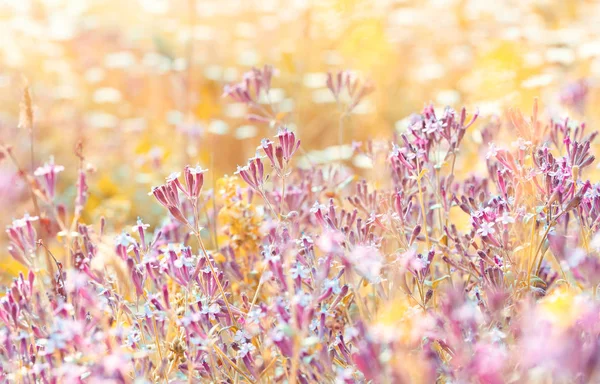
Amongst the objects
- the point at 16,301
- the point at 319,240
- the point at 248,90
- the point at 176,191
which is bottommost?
the point at 16,301

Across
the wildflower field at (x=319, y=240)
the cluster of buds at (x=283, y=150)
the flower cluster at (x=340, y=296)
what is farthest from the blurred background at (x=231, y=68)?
the cluster of buds at (x=283, y=150)

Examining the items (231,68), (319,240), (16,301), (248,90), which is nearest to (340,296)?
(319,240)

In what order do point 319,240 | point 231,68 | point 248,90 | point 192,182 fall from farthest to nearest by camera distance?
point 231,68
point 248,90
point 192,182
point 319,240

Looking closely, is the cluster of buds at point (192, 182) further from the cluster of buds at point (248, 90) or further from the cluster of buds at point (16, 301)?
the cluster of buds at point (248, 90)

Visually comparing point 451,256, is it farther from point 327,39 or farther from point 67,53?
point 67,53

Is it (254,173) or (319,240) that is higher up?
(254,173)

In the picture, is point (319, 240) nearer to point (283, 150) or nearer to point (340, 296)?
point (340, 296)

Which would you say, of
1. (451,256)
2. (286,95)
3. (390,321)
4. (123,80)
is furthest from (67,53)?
(390,321)
